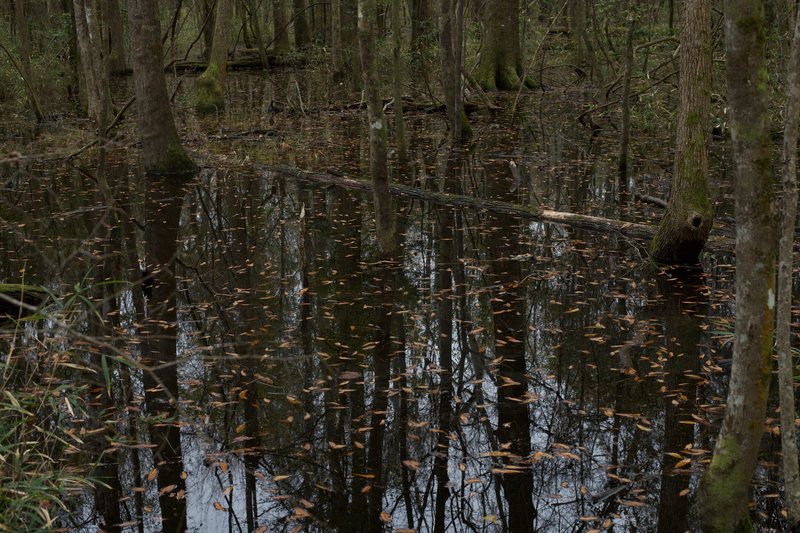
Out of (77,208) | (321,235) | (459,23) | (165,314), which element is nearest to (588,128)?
(459,23)

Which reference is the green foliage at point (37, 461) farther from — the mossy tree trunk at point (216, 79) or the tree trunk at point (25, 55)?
the mossy tree trunk at point (216, 79)

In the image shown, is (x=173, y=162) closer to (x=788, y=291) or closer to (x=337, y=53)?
(x=788, y=291)

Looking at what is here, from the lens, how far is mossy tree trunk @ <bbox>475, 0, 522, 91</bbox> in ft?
79.3

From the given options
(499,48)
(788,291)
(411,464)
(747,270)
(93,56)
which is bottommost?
(411,464)

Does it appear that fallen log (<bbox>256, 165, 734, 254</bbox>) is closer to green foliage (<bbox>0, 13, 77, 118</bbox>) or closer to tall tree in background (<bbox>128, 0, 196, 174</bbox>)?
tall tree in background (<bbox>128, 0, 196, 174</bbox>)

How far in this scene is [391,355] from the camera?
6.99m

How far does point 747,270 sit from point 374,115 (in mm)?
5680

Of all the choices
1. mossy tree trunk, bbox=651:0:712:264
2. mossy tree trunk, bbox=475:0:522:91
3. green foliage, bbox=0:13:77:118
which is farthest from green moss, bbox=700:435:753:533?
mossy tree trunk, bbox=475:0:522:91

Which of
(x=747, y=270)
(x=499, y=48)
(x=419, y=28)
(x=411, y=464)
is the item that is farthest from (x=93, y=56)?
(x=419, y=28)

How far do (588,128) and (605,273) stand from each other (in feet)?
34.8

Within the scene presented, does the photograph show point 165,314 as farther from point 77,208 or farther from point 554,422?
point 77,208

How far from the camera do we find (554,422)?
5770 mm

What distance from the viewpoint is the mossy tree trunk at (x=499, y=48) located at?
24.2 metres

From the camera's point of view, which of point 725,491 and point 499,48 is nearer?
point 725,491
